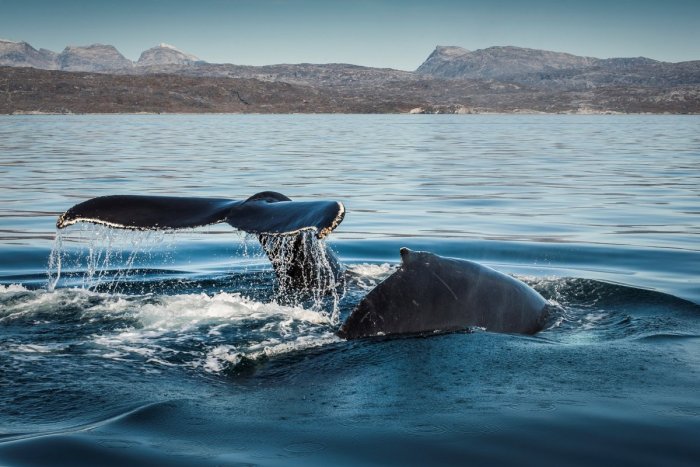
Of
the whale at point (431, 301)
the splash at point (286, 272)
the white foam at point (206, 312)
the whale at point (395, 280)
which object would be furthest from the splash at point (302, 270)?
the whale at point (431, 301)

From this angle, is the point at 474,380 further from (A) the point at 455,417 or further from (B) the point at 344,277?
(B) the point at 344,277

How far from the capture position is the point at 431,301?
5332mm

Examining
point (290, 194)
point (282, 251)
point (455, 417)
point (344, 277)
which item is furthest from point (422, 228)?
point (455, 417)

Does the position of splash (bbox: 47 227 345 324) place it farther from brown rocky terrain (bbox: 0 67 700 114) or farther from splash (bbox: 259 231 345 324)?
brown rocky terrain (bbox: 0 67 700 114)

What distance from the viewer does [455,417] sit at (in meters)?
4.14

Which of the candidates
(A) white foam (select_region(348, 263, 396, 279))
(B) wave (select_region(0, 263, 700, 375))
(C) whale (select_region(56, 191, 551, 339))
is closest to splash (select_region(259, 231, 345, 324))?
(B) wave (select_region(0, 263, 700, 375))

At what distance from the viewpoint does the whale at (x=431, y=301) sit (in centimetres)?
521

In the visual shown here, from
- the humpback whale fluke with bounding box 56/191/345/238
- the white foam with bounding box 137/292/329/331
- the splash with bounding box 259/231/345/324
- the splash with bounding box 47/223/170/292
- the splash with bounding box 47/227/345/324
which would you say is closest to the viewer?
the humpback whale fluke with bounding box 56/191/345/238

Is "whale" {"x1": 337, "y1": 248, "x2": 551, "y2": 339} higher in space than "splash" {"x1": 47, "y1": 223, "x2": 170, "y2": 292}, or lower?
higher

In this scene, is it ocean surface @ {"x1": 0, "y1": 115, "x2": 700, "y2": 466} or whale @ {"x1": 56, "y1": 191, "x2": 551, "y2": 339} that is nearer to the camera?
ocean surface @ {"x1": 0, "y1": 115, "x2": 700, "y2": 466}

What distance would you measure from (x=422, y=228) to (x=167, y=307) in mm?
6911

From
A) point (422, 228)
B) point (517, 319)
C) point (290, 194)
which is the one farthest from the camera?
point (290, 194)

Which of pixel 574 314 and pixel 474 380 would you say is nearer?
pixel 474 380

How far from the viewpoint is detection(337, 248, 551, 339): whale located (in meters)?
5.21
